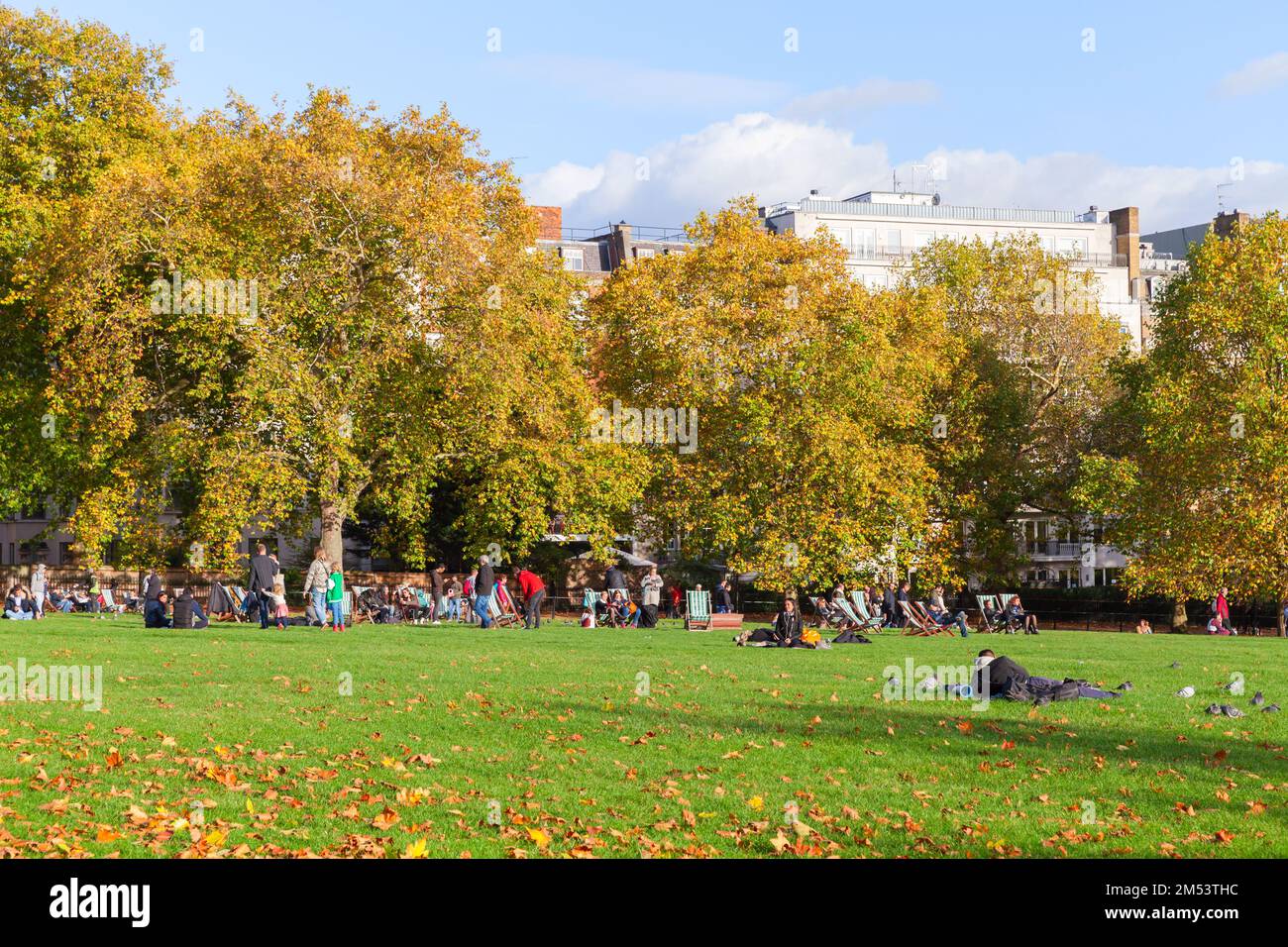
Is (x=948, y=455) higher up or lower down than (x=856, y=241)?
lower down

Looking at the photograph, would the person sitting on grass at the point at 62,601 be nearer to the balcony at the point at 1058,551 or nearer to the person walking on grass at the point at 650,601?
the person walking on grass at the point at 650,601

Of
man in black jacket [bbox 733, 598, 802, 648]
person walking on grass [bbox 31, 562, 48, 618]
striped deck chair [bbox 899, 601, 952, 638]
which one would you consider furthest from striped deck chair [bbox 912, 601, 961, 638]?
person walking on grass [bbox 31, 562, 48, 618]

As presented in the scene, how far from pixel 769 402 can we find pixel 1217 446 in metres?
14.4

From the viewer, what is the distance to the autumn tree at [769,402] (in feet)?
165

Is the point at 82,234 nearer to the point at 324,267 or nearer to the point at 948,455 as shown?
the point at 324,267

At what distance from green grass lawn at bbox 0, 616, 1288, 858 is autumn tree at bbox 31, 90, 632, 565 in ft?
68.0

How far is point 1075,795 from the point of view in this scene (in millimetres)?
11945

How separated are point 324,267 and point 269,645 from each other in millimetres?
19260

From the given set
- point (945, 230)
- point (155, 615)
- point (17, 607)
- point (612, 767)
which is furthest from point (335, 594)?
point (945, 230)

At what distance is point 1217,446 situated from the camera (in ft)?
160

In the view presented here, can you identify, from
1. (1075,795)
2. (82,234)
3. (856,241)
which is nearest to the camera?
(1075,795)

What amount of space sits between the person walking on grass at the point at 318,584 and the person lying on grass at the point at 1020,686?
19859 mm

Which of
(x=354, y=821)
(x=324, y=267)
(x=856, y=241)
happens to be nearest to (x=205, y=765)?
(x=354, y=821)

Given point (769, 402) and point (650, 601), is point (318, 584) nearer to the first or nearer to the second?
point (650, 601)
